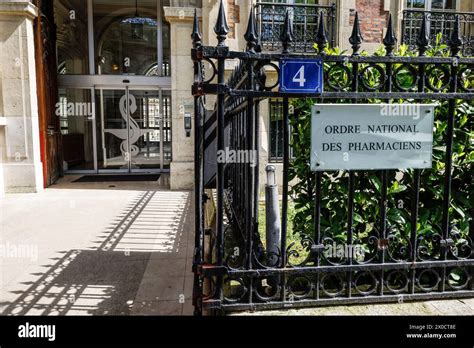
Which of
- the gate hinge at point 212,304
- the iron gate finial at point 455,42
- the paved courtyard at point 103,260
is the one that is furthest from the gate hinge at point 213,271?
the iron gate finial at point 455,42

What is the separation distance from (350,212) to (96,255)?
328cm

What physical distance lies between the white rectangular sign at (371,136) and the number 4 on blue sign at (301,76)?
0.15 m

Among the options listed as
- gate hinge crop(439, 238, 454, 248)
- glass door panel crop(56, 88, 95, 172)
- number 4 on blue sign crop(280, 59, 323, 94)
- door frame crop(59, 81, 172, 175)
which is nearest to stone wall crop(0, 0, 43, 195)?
door frame crop(59, 81, 172, 175)

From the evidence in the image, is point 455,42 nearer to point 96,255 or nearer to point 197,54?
point 197,54

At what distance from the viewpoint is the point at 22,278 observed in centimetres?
386

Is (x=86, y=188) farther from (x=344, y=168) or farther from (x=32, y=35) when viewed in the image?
(x=344, y=168)

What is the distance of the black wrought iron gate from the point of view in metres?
2.49

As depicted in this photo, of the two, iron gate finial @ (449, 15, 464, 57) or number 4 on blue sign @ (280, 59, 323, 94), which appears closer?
number 4 on blue sign @ (280, 59, 323, 94)

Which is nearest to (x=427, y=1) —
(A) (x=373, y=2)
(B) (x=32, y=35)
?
(A) (x=373, y=2)

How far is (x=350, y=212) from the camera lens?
267 cm

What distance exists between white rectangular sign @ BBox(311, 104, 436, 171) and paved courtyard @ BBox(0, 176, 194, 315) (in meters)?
1.84

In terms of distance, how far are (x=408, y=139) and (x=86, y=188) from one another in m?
8.21

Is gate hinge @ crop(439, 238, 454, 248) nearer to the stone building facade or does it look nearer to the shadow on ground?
the shadow on ground

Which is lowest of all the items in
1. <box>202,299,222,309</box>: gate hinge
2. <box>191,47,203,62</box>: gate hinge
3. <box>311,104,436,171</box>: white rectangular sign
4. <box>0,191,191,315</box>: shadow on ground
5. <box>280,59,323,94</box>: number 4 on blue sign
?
<box>0,191,191,315</box>: shadow on ground
